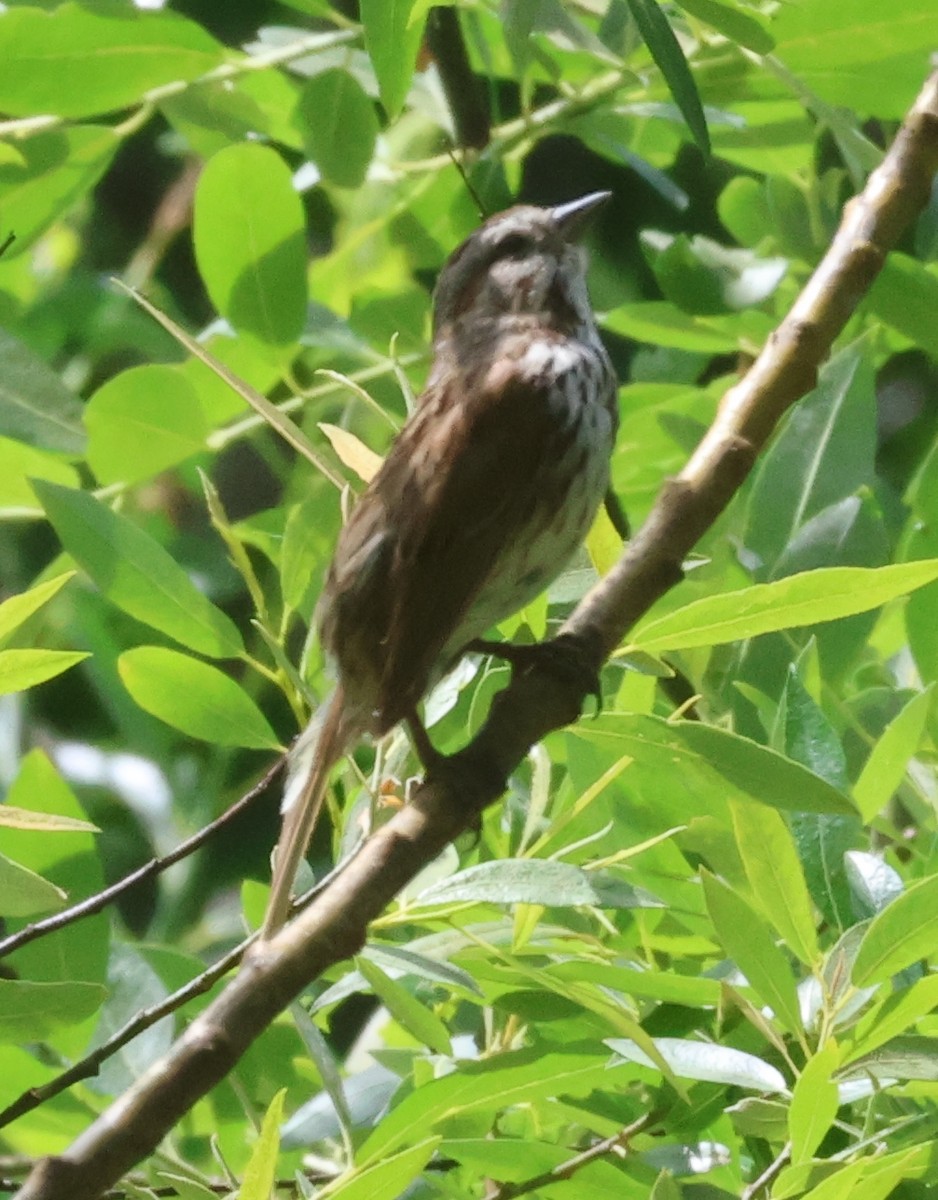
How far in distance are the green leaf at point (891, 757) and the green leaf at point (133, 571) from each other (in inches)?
15.3

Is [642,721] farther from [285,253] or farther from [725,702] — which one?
[285,253]

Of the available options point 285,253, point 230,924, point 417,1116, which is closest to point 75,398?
point 285,253

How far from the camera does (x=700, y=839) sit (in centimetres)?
87

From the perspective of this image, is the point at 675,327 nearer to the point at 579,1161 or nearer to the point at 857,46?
the point at 857,46

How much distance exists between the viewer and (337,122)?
1255mm

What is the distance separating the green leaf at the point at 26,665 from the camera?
83cm

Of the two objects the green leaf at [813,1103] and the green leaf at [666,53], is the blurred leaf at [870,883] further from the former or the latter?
the green leaf at [666,53]

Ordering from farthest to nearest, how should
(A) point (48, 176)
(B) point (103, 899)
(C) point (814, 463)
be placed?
(A) point (48, 176) < (C) point (814, 463) < (B) point (103, 899)

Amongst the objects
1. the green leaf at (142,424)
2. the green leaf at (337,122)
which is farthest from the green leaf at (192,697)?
the green leaf at (337,122)

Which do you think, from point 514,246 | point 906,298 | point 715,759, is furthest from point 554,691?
point 514,246

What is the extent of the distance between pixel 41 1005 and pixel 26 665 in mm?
170

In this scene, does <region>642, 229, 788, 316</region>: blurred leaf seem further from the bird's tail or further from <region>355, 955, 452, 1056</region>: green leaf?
<region>355, 955, 452, 1056</region>: green leaf

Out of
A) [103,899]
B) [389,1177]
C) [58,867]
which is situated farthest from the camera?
[58,867]

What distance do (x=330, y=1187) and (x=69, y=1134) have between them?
1.03 feet
